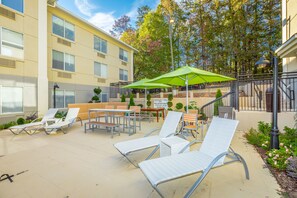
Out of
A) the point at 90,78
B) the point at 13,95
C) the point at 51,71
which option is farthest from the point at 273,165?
the point at 90,78

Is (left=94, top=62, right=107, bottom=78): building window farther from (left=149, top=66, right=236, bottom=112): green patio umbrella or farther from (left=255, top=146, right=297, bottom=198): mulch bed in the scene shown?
(left=255, top=146, right=297, bottom=198): mulch bed

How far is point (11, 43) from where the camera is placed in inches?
364

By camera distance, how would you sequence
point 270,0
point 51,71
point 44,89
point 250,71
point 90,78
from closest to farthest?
point 44,89 < point 51,71 < point 90,78 < point 270,0 < point 250,71

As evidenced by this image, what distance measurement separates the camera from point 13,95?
931 cm

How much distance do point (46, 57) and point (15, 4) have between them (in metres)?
3.21

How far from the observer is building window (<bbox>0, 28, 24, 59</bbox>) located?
893cm

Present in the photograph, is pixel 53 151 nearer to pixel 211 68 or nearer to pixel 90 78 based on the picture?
pixel 90 78

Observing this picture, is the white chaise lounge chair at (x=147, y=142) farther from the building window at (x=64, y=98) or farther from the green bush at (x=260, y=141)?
the building window at (x=64, y=98)

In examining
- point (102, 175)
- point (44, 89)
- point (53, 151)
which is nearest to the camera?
point (102, 175)

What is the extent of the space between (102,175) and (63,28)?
42.3ft

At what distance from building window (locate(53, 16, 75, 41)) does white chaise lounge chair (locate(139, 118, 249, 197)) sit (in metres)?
13.0

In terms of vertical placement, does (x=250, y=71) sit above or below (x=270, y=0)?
below

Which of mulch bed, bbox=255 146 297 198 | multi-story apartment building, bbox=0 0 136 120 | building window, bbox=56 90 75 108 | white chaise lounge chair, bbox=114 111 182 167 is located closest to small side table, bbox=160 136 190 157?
white chaise lounge chair, bbox=114 111 182 167

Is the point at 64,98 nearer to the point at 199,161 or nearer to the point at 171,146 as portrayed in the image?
the point at 171,146
